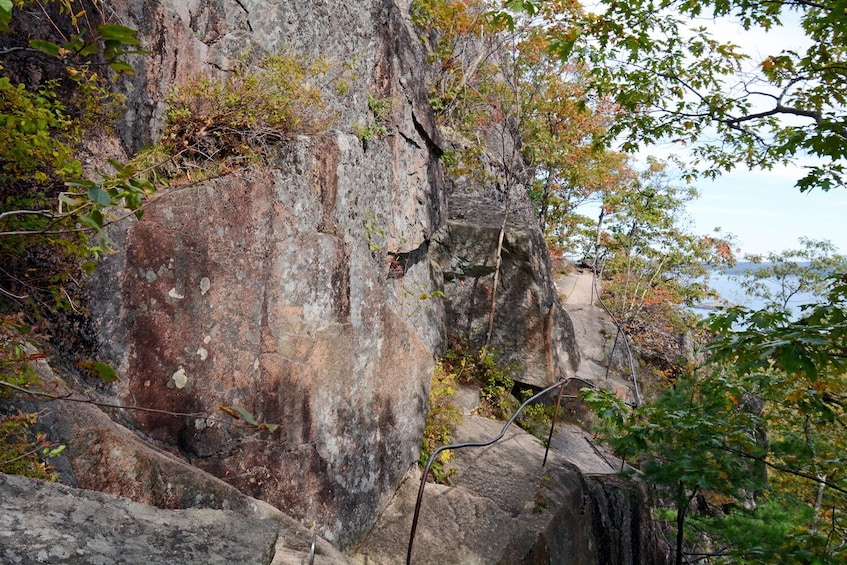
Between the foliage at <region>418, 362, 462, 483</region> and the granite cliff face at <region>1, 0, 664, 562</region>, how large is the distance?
1.79 ft

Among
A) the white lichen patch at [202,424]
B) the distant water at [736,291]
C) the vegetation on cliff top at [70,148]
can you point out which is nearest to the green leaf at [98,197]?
the vegetation on cliff top at [70,148]

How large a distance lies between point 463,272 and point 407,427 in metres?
5.49

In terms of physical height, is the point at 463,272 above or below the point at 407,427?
above

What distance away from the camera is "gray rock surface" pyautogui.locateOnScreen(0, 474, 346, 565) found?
1.93m

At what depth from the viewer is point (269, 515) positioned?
15.1 feet

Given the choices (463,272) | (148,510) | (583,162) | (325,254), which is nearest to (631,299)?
(583,162)

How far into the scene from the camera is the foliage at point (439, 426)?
7376 mm

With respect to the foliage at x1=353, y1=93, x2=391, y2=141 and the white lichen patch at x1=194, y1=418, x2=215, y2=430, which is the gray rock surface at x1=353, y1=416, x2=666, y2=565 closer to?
the white lichen patch at x1=194, y1=418, x2=215, y2=430

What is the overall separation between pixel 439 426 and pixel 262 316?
3992 millimetres

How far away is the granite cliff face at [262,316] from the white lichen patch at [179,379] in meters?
0.01

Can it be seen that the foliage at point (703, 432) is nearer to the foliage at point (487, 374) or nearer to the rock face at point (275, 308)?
the rock face at point (275, 308)

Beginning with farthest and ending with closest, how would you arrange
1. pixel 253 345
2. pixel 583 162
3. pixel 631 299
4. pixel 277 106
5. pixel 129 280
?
pixel 631 299
pixel 583 162
pixel 277 106
pixel 253 345
pixel 129 280

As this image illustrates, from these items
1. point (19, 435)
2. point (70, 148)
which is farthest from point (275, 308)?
point (19, 435)

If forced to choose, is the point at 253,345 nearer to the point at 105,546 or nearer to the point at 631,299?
the point at 105,546
